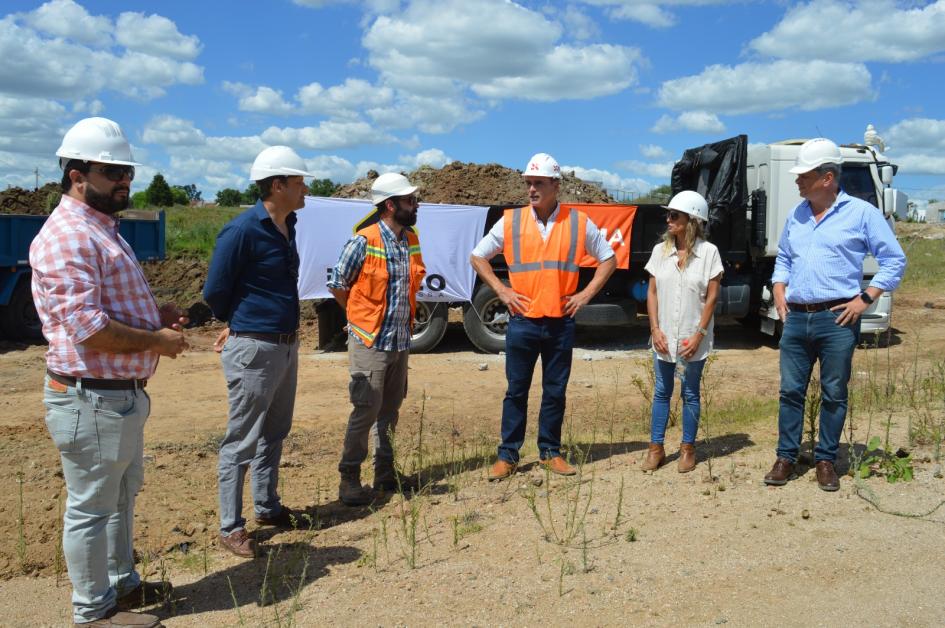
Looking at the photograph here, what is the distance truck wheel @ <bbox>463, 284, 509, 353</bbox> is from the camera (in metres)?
11.6

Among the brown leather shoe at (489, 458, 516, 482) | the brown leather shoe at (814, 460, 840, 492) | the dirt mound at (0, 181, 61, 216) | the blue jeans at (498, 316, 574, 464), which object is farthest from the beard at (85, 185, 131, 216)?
the dirt mound at (0, 181, 61, 216)

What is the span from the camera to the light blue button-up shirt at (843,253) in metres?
4.62

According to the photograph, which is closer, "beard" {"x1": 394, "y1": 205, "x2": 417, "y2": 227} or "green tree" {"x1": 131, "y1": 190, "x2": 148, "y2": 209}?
"beard" {"x1": 394, "y1": 205, "x2": 417, "y2": 227}

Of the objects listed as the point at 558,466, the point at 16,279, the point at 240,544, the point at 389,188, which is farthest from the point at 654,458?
the point at 16,279

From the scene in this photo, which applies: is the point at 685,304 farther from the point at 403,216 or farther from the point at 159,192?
the point at 159,192

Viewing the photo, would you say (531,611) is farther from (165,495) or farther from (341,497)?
(165,495)

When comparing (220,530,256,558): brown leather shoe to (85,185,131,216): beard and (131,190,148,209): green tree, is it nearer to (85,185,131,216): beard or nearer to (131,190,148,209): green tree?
(85,185,131,216): beard

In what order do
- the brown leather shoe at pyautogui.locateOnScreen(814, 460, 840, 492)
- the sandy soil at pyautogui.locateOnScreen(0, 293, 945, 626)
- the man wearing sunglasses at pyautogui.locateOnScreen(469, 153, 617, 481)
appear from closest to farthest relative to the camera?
the sandy soil at pyautogui.locateOnScreen(0, 293, 945, 626), the brown leather shoe at pyautogui.locateOnScreen(814, 460, 840, 492), the man wearing sunglasses at pyautogui.locateOnScreen(469, 153, 617, 481)

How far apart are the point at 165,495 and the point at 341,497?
50.5 inches

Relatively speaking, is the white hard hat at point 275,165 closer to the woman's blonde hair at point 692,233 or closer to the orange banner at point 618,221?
the woman's blonde hair at point 692,233

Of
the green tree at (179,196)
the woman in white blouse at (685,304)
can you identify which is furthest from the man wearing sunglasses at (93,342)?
the green tree at (179,196)

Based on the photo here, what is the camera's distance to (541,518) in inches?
186

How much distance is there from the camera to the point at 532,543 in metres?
4.35

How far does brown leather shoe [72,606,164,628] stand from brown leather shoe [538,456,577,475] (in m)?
2.71
